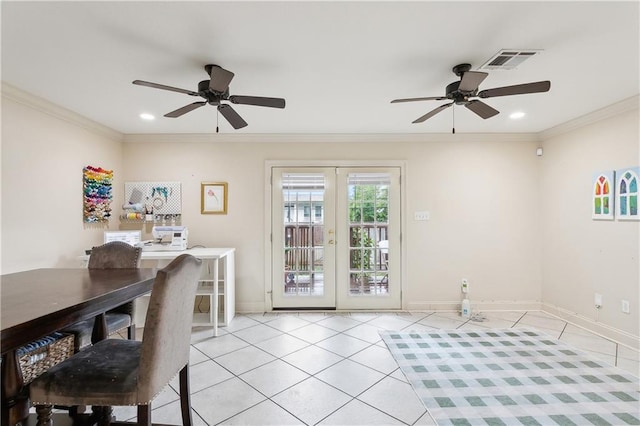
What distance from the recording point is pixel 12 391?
125cm

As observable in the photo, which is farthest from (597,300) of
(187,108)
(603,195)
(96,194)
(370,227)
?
(96,194)

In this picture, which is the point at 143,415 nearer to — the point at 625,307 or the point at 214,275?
the point at 214,275

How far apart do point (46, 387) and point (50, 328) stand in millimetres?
297

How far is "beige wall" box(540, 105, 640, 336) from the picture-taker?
293cm

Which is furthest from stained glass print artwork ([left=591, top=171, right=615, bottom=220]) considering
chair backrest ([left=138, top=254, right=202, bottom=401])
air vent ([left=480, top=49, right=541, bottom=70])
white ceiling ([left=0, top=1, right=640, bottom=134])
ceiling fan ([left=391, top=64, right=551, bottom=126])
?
chair backrest ([left=138, top=254, right=202, bottom=401])

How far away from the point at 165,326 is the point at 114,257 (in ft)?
4.19

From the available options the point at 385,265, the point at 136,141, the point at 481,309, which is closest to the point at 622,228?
the point at 481,309

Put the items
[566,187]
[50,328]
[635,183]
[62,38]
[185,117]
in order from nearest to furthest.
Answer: [50,328], [62,38], [635,183], [185,117], [566,187]

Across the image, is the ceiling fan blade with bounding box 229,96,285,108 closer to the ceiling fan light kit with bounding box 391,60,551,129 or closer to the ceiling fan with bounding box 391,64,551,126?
the ceiling fan light kit with bounding box 391,60,551,129

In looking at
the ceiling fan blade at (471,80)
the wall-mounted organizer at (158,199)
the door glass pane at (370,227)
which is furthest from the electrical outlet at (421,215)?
the wall-mounted organizer at (158,199)

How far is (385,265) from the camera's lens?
13.4 feet

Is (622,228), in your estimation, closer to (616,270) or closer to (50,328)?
(616,270)

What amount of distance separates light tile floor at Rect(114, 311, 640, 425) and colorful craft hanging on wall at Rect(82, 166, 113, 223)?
5.73ft

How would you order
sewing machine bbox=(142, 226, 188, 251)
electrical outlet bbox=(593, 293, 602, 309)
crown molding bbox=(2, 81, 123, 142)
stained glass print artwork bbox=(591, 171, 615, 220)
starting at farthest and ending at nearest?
sewing machine bbox=(142, 226, 188, 251), electrical outlet bbox=(593, 293, 602, 309), stained glass print artwork bbox=(591, 171, 615, 220), crown molding bbox=(2, 81, 123, 142)
